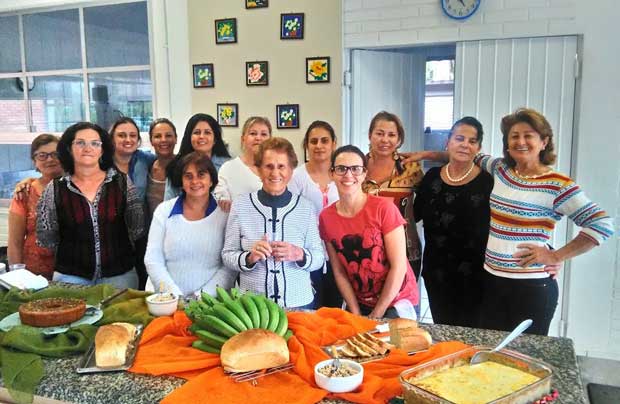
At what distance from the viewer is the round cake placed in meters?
1.57

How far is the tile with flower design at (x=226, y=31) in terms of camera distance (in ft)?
12.7

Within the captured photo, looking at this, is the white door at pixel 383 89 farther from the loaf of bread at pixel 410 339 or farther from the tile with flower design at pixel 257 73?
the loaf of bread at pixel 410 339

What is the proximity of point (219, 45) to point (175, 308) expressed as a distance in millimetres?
2707

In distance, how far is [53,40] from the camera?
472cm

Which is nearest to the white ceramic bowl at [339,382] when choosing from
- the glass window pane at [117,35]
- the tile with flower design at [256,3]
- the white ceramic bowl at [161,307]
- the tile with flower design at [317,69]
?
the white ceramic bowl at [161,307]

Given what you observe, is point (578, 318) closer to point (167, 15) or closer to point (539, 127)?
point (539, 127)

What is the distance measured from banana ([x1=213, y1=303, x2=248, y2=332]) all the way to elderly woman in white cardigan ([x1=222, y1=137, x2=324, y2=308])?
1.64 feet

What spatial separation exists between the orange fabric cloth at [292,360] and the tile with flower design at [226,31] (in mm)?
2741

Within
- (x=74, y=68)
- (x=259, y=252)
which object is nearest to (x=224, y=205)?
(x=259, y=252)

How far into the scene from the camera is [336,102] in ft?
11.9

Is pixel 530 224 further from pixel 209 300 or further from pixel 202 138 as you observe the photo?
pixel 202 138

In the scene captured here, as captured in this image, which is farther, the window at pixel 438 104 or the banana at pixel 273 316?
the window at pixel 438 104

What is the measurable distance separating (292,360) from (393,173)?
4.92ft

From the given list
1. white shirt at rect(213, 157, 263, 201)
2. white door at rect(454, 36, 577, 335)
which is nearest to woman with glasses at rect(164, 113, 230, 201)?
white shirt at rect(213, 157, 263, 201)
